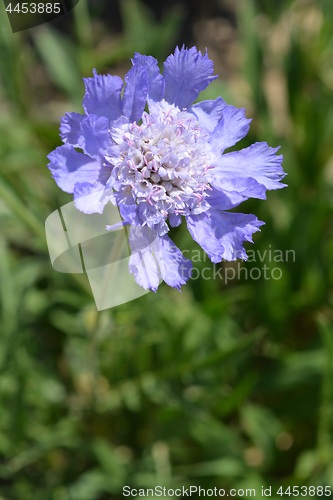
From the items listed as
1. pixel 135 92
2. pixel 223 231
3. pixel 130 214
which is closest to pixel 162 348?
pixel 223 231

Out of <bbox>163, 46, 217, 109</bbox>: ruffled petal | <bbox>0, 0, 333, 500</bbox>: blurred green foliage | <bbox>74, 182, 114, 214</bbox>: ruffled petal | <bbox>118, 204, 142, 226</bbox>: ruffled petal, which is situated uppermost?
<bbox>163, 46, 217, 109</bbox>: ruffled petal

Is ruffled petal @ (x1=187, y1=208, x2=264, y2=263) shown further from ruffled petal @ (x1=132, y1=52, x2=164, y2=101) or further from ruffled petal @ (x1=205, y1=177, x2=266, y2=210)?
ruffled petal @ (x1=132, y1=52, x2=164, y2=101)

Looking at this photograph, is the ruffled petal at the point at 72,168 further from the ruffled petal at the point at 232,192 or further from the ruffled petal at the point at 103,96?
the ruffled petal at the point at 232,192

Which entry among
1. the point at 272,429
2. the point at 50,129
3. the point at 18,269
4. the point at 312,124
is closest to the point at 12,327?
the point at 18,269

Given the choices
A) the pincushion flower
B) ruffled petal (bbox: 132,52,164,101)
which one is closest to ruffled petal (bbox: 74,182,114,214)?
the pincushion flower

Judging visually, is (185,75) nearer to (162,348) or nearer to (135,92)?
(135,92)

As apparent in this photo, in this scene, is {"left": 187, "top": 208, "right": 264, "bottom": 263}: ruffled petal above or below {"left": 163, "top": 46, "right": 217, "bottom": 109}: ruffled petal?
below

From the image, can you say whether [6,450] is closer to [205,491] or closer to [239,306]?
[205,491]
